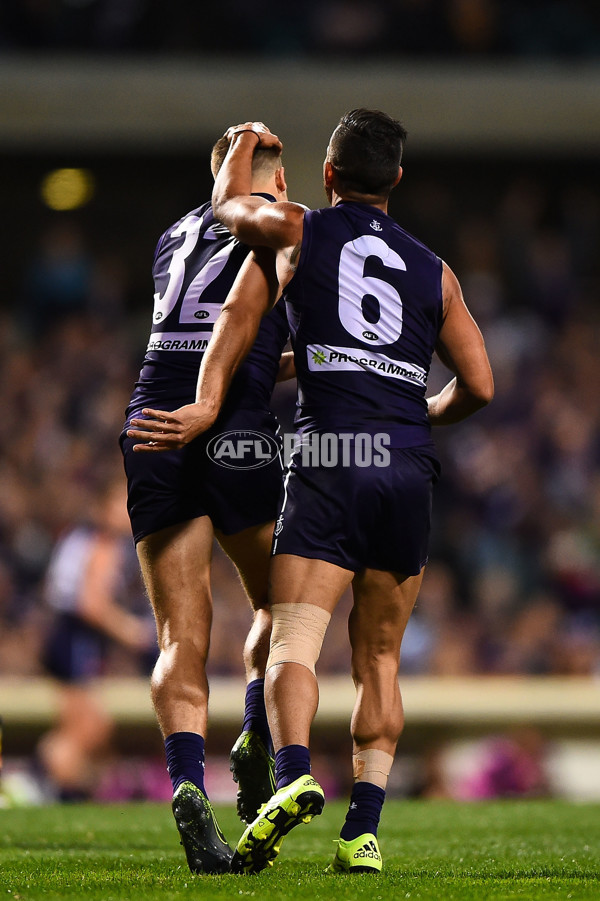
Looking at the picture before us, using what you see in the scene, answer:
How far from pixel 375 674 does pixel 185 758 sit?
61cm

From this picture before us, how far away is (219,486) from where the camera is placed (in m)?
4.03

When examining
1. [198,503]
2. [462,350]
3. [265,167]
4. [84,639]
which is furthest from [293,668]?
[84,639]

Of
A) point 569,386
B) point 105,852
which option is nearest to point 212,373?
point 105,852

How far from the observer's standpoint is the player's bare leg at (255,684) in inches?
158

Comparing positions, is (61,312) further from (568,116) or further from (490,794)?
(490,794)

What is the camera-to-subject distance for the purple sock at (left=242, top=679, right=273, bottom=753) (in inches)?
160

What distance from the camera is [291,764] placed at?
137 inches

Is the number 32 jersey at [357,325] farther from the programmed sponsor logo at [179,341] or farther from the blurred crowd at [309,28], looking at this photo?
the blurred crowd at [309,28]

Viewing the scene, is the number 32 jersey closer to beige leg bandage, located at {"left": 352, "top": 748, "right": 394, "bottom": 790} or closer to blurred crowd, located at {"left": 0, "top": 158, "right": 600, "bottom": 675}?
beige leg bandage, located at {"left": 352, "top": 748, "right": 394, "bottom": 790}

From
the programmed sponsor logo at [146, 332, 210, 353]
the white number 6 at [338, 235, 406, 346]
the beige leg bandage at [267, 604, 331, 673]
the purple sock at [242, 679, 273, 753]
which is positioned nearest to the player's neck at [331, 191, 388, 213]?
the white number 6 at [338, 235, 406, 346]

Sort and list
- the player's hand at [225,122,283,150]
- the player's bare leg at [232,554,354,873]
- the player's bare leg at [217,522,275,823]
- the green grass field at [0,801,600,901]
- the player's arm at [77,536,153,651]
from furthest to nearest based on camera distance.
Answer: the player's arm at [77,536,153,651]
the player's hand at [225,122,283,150]
the player's bare leg at [217,522,275,823]
the player's bare leg at [232,554,354,873]
the green grass field at [0,801,600,901]

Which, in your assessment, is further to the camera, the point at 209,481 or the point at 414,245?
the point at 209,481

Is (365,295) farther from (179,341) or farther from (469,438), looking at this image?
(469,438)

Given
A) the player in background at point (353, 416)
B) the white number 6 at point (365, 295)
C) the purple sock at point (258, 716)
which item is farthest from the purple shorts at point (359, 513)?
the purple sock at point (258, 716)
